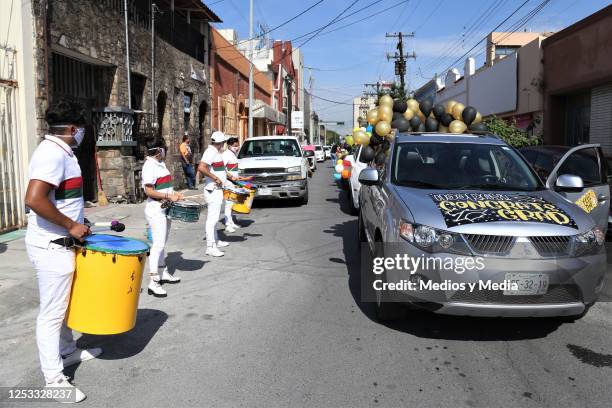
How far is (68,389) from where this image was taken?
3432mm

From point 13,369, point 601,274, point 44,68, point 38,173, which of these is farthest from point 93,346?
point 44,68

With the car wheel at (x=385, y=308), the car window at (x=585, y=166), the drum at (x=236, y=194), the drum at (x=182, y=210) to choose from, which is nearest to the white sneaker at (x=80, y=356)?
the drum at (x=182, y=210)

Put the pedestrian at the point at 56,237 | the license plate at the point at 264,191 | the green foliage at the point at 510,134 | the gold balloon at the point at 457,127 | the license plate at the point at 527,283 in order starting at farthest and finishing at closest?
1. the green foliage at the point at 510,134
2. the license plate at the point at 264,191
3. the gold balloon at the point at 457,127
4. the license plate at the point at 527,283
5. the pedestrian at the point at 56,237

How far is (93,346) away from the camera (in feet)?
14.1

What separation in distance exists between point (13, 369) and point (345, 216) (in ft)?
28.1

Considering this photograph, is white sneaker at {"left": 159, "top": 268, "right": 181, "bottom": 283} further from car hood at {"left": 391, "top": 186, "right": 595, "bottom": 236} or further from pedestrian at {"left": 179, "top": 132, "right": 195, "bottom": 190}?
pedestrian at {"left": 179, "top": 132, "right": 195, "bottom": 190}

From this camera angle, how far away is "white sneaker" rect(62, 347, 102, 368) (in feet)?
12.9

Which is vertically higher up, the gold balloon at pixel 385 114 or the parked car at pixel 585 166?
the gold balloon at pixel 385 114

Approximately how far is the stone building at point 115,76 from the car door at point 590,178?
7.57 meters

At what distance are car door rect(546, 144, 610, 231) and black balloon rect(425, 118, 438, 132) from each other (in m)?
1.92

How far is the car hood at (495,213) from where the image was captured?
398 cm

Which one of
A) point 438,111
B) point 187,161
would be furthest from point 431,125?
point 187,161

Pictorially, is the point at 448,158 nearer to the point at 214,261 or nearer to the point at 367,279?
the point at 367,279

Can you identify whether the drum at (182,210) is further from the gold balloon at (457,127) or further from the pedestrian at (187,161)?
the pedestrian at (187,161)
